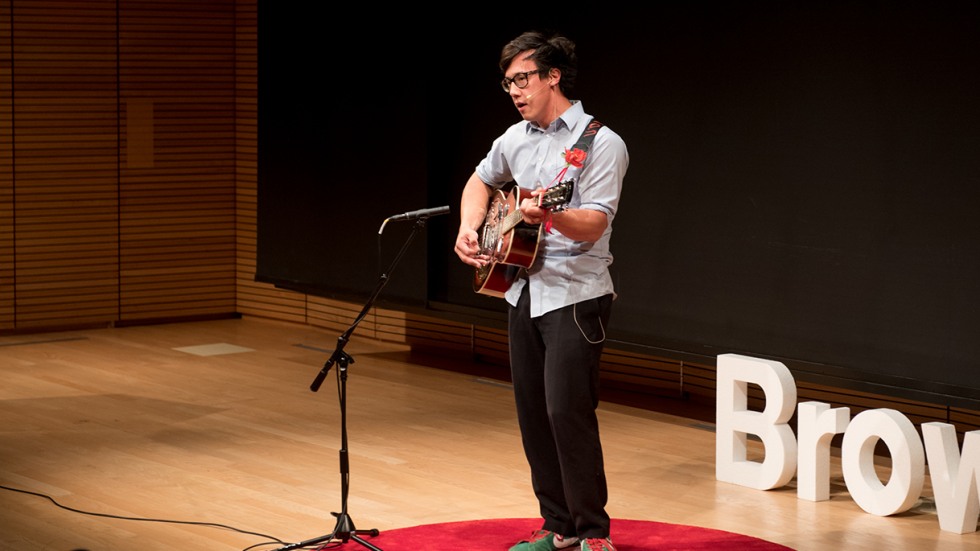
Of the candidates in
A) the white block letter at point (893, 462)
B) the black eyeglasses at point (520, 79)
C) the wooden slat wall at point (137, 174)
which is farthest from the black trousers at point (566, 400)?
the wooden slat wall at point (137, 174)

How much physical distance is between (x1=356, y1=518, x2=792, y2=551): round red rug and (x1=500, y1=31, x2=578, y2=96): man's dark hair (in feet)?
5.25

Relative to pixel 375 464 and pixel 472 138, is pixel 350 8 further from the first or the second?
pixel 375 464

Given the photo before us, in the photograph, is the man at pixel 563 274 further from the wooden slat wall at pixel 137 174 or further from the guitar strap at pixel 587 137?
the wooden slat wall at pixel 137 174

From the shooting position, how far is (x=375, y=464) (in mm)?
6008

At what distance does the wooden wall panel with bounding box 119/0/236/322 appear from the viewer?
9.74 m

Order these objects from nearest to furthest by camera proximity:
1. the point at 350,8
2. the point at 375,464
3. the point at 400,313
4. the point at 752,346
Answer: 1. the point at 375,464
2. the point at 752,346
3. the point at 350,8
4. the point at 400,313

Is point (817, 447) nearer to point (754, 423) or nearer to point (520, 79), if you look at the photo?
point (754, 423)

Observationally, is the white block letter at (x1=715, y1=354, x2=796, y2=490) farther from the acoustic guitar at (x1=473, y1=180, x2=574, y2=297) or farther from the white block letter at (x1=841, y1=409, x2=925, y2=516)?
the acoustic guitar at (x1=473, y1=180, x2=574, y2=297)

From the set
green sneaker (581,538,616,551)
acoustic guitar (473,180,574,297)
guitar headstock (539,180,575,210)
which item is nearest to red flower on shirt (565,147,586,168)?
acoustic guitar (473,180,574,297)

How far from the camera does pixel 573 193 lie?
4.21 meters

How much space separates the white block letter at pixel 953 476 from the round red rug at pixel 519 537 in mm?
738

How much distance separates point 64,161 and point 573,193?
20.2 feet

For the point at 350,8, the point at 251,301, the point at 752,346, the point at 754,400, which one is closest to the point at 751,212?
the point at 752,346

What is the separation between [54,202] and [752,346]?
524cm
